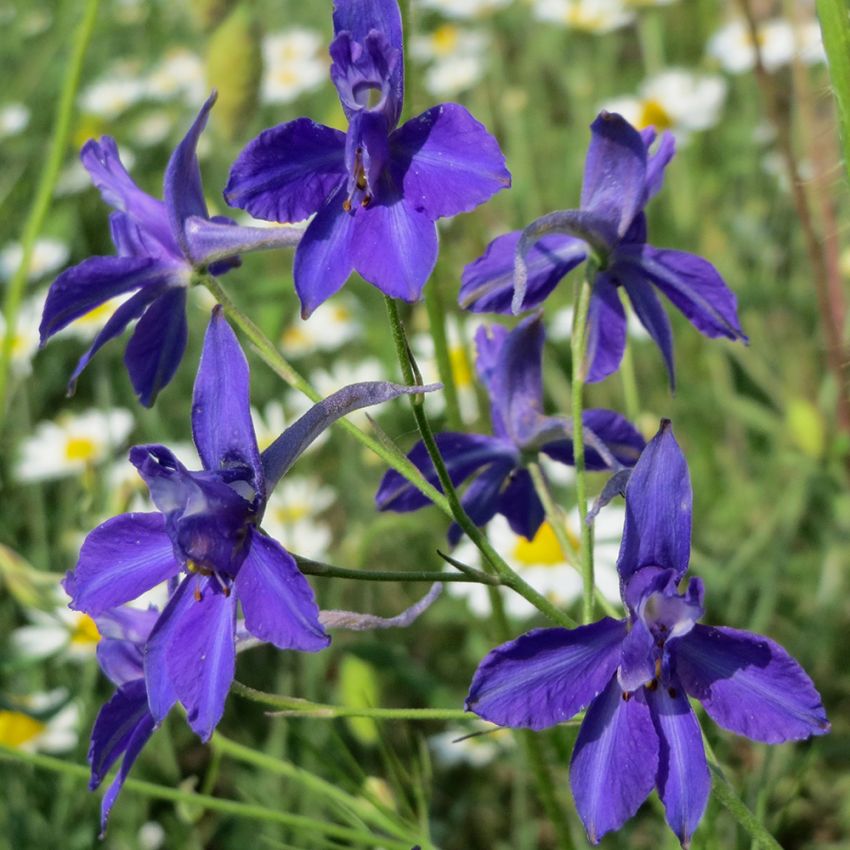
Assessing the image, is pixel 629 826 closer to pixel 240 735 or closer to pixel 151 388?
pixel 240 735

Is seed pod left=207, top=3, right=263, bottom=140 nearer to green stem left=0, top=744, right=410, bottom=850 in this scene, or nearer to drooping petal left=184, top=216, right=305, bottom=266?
drooping petal left=184, top=216, right=305, bottom=266

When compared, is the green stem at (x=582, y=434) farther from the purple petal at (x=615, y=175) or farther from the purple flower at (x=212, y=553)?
the purple flower at (x=212, y=553)

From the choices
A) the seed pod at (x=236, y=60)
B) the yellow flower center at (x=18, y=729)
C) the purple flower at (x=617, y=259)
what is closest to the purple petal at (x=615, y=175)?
the purple flower at (x=617, y=259)

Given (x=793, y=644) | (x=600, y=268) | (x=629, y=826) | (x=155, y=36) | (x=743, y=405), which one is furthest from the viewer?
(x=155, y=36)

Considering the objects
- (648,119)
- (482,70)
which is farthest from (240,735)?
(482,70)

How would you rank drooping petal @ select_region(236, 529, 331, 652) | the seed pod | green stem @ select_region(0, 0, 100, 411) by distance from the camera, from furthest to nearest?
the seed pod < green stem @ select_region(0, 0, 100, 411) < drooping petal @ select_region(236, 529, 331, 652)

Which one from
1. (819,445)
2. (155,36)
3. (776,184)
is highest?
(155,36)

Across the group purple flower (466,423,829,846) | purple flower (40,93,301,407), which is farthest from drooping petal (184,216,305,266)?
purple flower (466,423,829,846)

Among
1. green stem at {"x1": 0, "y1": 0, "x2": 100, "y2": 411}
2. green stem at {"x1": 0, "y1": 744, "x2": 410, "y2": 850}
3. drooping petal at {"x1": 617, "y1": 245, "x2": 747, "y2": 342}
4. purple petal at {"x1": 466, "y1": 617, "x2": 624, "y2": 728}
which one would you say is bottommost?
green stem at {"x1": 0, "y1": 744, "x2": 410, "y2": 850}
